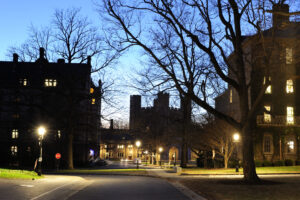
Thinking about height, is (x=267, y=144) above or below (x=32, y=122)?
below

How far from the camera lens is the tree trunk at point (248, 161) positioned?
21638mm

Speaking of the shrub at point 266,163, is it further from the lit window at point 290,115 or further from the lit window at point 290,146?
the lit window at point 290,115

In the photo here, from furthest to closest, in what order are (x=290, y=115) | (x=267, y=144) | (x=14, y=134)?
1. (x=14, y=134)
2. (x=290, y=115)
3. (x=267, y=144)

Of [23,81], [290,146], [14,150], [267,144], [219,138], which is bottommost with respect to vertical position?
[14,150]

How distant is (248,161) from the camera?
22.0 metres

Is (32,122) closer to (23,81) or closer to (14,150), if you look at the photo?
(14,150)

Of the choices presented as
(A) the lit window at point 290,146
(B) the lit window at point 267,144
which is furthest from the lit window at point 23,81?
(A) the lit window at point 290,146

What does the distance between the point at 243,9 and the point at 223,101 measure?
4113cm

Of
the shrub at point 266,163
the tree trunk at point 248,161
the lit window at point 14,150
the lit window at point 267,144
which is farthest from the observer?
the lit window at point 14,150

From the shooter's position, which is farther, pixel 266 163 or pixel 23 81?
pixel 23 81

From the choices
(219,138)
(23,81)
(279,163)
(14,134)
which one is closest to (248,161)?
(219,138)

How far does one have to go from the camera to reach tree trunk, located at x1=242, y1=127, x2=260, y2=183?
21.6 metres

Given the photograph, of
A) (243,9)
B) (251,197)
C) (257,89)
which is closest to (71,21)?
(257,89)

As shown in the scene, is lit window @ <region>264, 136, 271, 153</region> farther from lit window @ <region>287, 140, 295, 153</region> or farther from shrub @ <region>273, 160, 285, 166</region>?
shrub @ <region>273, 160, 285, 166</region>
